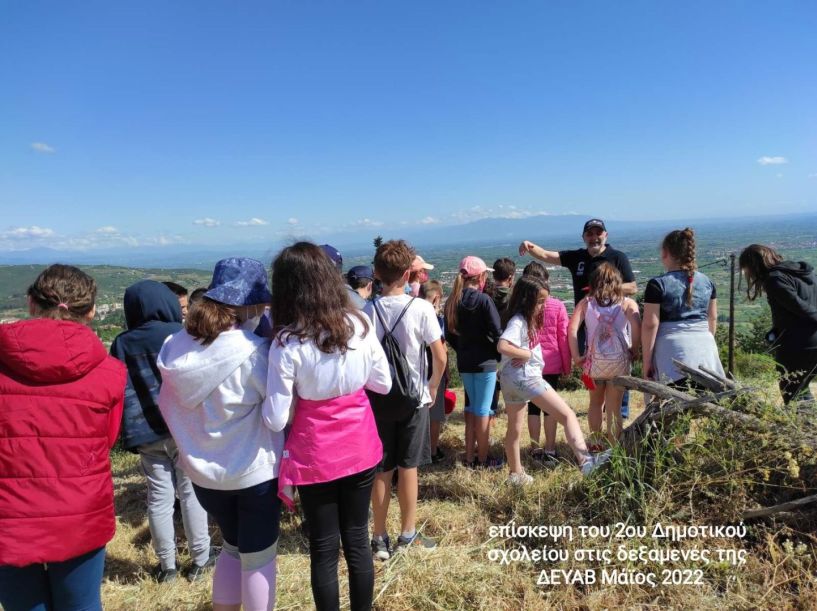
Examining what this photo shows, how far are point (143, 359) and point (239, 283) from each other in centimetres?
140

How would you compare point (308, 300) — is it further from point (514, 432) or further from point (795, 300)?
point (795, 300)

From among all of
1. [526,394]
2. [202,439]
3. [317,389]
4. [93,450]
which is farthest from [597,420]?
[93,450]

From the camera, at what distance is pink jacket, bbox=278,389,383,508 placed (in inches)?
78.5

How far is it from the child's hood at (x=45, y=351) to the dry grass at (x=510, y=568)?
5.53 feet

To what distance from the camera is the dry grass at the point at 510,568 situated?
94.3 inches

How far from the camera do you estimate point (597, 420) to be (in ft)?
14.2

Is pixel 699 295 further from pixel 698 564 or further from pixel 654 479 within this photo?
pixel 698 564

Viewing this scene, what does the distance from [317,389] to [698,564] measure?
2279mm

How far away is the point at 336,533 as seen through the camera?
213 centimetres

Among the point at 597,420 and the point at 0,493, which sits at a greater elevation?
the point at 0,493

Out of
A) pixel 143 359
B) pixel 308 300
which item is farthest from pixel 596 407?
pixel 143 359

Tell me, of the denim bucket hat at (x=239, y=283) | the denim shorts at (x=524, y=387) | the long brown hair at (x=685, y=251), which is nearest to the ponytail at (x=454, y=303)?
the denim shorts at (x=524, y=387)

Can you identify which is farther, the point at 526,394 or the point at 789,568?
the point at 526,394

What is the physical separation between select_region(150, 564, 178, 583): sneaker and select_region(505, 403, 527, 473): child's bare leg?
2.52 m
